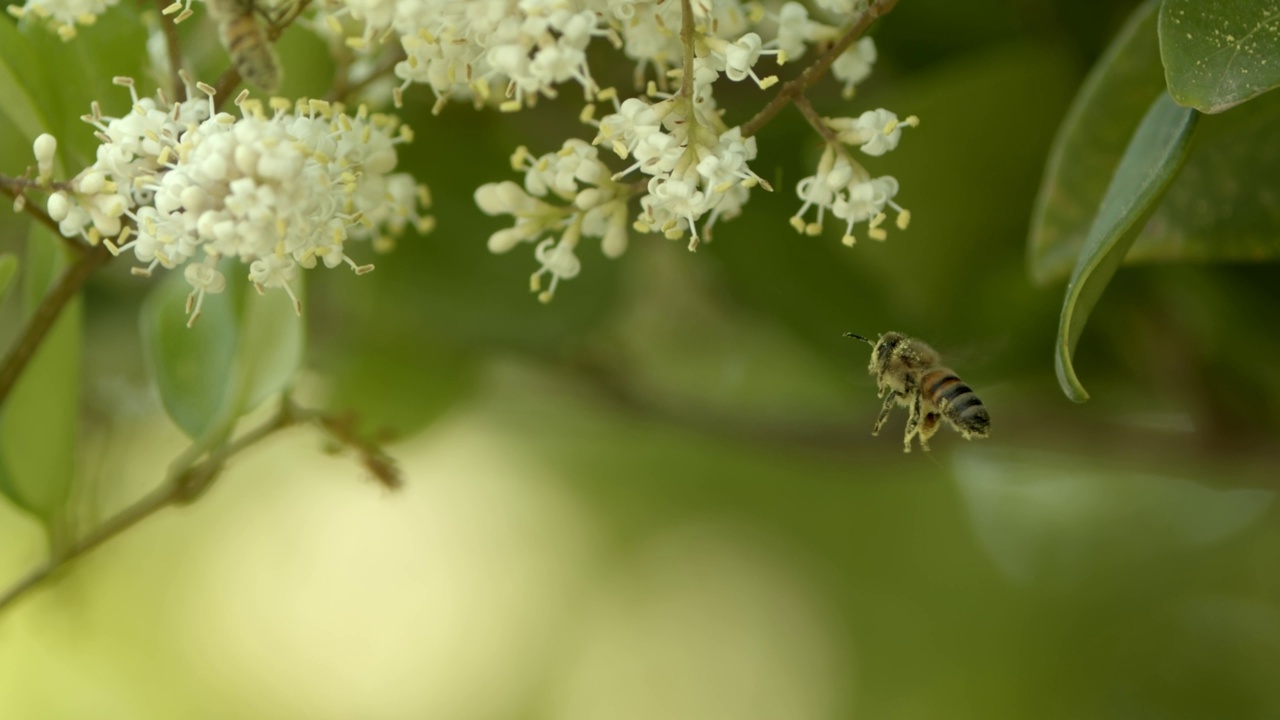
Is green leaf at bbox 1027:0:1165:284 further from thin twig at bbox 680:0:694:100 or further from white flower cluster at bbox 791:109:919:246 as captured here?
thin twig at bbox 680:0:694:100

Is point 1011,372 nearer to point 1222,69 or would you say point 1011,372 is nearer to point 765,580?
point 1222,69

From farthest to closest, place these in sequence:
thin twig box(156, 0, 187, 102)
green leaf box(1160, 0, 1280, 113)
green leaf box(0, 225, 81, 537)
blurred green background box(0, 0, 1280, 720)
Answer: blurred green background box(0, 0, 1280, 720), green leaf box(0, 225, 81, 537), thin twig box(156, 0, 187, 102), green leaf box(1160, 0, 1280, 113)

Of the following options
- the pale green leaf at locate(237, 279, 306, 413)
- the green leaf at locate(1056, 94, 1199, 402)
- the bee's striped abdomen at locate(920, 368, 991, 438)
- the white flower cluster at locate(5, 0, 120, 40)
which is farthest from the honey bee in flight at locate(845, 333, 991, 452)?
the white flower cluster at locate(5, 0, 120, 40)

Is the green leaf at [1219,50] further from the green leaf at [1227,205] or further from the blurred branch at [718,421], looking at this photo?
the blurred branch at [718,421]

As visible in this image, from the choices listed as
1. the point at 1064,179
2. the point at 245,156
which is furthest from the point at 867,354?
the point at 245,156

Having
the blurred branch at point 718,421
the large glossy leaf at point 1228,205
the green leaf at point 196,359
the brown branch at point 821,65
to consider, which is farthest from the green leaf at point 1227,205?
the green leaf at point 196,359

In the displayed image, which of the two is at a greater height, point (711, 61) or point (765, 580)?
point (765, 580)
